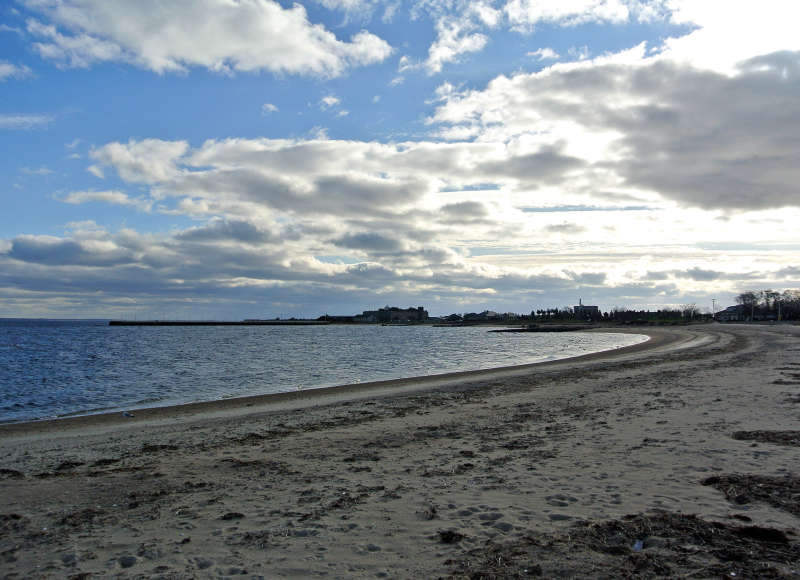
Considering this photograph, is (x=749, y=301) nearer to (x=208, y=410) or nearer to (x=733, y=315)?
(x=733, y=315)

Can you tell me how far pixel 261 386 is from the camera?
26.7 m

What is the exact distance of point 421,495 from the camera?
284 inches

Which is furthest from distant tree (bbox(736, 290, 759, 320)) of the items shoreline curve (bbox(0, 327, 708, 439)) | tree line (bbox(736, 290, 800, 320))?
shoreline curve (bbox(0, 327, 708, 439))

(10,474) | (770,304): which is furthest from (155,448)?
(770,304)

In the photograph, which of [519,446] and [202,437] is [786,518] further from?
[202,437]

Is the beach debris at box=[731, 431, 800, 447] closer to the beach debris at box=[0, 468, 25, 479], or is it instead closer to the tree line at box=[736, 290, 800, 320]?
the beach debris at box=[0, 468, 25, 479]

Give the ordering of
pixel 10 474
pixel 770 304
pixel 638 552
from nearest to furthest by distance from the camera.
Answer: pixel 638 552 < pixel 10 474 < pixel 770 304

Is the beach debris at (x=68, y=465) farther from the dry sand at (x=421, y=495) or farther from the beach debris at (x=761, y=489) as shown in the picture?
the beach debris at (x=761, y=489)

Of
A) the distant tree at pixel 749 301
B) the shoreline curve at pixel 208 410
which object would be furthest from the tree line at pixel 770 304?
the shoreline curve at pixel 208 410

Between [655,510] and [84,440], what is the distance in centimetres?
1262

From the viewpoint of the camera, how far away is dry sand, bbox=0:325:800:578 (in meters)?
5.11

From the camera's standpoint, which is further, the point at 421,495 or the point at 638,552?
the point at 421,495

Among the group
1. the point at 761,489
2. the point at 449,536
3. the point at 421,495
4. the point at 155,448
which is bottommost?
the point at 155,448

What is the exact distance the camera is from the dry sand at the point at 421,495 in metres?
5.11
